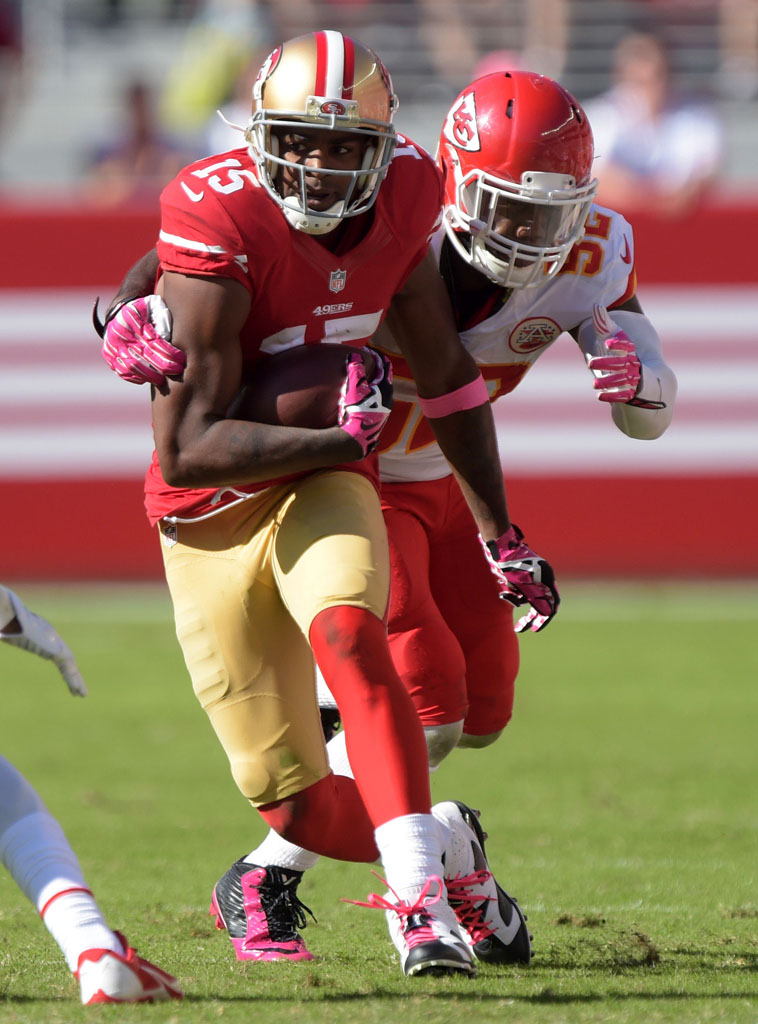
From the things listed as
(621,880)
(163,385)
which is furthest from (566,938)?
(163,385)

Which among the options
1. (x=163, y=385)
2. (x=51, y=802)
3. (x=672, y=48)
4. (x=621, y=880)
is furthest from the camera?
(x=672, y=48)

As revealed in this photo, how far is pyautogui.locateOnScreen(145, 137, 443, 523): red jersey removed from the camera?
3160 mm

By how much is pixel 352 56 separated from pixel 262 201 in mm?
375

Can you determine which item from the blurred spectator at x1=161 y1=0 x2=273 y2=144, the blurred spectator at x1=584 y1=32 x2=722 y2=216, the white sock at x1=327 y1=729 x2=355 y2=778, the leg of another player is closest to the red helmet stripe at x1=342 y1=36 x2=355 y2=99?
the white sock at x1=327 y1=729 x2=355 y2=778

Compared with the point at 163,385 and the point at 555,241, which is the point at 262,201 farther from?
the point at 555,241

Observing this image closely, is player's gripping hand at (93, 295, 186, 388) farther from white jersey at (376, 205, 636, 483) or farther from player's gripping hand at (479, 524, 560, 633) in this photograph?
player's gripping hand at (479, 524, 560, 633)

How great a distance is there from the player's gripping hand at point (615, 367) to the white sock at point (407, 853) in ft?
3.93

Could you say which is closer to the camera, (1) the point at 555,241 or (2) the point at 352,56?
(2) the point at 352,56

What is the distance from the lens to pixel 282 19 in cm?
1110

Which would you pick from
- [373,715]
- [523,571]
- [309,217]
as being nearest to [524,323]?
[523,571]

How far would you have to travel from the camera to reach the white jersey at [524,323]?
3.85 meters

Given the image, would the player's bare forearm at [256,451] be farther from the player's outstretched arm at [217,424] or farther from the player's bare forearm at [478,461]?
the player's bare forearm at [478,461]

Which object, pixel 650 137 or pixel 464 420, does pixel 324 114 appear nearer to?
pixel 464 420

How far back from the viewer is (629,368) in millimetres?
3662
